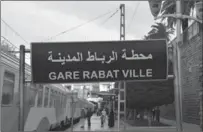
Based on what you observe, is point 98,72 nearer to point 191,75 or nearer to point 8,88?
point 8,88

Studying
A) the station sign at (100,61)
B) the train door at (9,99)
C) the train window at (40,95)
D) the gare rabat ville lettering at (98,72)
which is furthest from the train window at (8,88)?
the train window at (40,95)

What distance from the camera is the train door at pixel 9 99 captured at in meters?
10.6

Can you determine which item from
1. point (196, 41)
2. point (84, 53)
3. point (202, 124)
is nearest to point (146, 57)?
point (84, 53)

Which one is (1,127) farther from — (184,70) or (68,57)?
(184,70)

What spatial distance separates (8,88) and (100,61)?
3640mm

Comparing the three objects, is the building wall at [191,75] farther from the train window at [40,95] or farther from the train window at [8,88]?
the train window at [8,88]

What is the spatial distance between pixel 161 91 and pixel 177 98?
24.2m

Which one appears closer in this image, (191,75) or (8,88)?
(8,88)

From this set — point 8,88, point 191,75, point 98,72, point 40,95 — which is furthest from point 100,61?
point 191,75

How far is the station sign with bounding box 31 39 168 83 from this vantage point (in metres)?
8.53

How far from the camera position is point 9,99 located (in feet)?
36.3

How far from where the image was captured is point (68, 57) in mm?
8633

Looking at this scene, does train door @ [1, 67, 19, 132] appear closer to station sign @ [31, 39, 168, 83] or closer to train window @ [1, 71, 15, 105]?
train window @ [1, 71, 15, 105]

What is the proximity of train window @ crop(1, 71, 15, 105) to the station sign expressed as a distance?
7.45 ft
